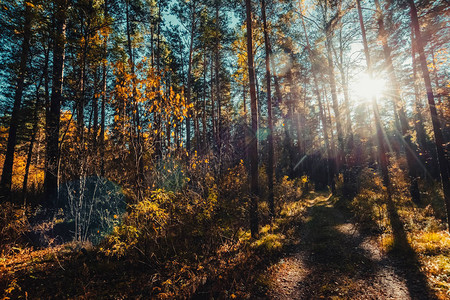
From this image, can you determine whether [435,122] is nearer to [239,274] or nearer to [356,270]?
[356,270]

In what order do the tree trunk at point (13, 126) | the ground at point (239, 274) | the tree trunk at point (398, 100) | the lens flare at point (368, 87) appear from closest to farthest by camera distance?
the ground at point (239, 274) < the tree trunk at point (13, 126) < the tree trunk at point (398, 100) < the lens flare at point (368, 87)

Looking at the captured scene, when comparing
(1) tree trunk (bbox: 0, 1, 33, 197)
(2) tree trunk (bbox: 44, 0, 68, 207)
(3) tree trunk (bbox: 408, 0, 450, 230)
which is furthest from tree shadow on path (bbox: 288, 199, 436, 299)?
(1) tree trunk (bbox: 0, 1, 33, 197)

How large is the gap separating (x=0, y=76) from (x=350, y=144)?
22.7 meters

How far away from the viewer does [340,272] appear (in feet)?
15.4

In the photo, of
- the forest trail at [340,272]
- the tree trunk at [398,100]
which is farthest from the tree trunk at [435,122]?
the tree trunk at [398,100]

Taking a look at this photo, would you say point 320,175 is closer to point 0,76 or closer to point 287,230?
point 287,230

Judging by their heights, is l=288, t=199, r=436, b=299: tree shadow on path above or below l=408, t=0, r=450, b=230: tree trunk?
below

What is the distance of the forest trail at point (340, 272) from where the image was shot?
395cm

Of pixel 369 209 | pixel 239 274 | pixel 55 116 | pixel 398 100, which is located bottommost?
pixel 239 274

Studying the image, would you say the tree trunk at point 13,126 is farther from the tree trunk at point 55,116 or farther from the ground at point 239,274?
the ground at point 239,274

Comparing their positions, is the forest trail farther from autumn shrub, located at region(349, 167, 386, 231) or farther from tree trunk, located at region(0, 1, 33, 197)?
tree trunk, located at region(0, 1, 33, 197)

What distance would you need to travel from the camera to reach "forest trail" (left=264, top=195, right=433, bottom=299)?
3.95 m

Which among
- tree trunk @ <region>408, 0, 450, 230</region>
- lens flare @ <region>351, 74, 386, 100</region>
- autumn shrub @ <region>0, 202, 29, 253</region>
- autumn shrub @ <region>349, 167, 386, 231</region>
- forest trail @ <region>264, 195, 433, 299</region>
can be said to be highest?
lens flare @ <region>351, 74, 386, 100</region>

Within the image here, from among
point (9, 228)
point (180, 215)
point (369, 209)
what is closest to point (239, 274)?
point (180, 215)
